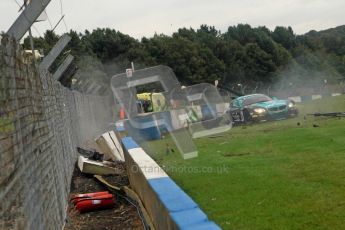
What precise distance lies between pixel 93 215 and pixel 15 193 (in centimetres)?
498

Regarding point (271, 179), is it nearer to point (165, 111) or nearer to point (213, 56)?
point (165, 111)

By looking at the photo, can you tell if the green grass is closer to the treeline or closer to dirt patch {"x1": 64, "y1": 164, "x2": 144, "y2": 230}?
dirt patch {"x1": 64, "y1": 164, "x2": 144, "y2": 230}

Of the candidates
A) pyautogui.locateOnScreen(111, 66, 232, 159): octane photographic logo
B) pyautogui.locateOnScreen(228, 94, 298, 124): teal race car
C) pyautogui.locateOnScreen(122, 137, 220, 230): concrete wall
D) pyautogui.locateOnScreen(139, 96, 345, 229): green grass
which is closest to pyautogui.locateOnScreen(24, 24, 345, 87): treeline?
pyautogui.locateOnScreen(228, 94, 298, 124): teal race car

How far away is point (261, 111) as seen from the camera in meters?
21.2

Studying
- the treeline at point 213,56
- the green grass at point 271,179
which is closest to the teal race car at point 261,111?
the green grass at point 271,179

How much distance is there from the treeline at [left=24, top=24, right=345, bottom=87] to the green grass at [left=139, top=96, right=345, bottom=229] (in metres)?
37.9

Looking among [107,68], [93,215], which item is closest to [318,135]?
[93,215]

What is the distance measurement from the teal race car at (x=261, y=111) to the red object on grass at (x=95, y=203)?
43.5ft

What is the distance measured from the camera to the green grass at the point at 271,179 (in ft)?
21.2

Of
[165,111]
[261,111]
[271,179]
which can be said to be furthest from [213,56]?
[271,179]

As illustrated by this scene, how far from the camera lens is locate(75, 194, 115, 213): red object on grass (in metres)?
8.63

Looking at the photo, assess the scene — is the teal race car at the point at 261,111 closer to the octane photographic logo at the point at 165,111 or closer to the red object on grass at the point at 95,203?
the octane photographic logo at the point at 165,111

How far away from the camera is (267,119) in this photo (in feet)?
69.8

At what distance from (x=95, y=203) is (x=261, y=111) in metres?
13.5
